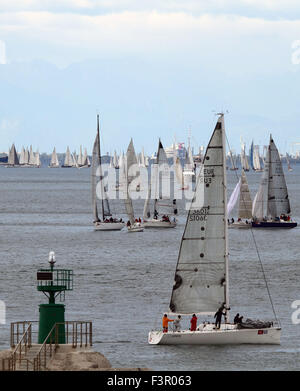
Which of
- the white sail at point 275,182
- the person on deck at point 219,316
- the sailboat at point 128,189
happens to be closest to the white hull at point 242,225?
the white sail at point 275,182

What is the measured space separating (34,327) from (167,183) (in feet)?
216

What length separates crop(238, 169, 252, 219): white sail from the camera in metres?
108

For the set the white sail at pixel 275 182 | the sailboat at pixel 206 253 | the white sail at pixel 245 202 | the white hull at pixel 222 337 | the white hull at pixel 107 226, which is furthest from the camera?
the white sail at pixel 245 202

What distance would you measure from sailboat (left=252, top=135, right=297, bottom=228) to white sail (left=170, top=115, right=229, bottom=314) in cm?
5971

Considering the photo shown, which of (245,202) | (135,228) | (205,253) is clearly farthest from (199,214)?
(245,202)

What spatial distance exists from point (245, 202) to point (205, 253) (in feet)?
216

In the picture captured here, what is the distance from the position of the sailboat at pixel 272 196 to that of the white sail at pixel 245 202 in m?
1.75

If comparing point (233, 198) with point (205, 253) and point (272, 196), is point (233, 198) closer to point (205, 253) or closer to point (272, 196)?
point (272, 196)

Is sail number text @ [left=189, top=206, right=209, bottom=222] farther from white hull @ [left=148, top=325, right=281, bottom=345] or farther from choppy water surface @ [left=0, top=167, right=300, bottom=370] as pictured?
choppy water surface @ [left=0, top=167, right=300, bottom=370]

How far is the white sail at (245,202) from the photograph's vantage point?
107812 millimetres

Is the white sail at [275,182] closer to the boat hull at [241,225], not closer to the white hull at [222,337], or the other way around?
the boat hull at [241,225]

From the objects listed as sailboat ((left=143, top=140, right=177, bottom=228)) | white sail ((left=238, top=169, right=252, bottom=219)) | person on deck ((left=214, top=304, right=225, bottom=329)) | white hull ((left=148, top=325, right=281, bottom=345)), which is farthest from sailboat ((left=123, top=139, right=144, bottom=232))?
white hull ((left=148, top=325, right=281, bottom=345))
